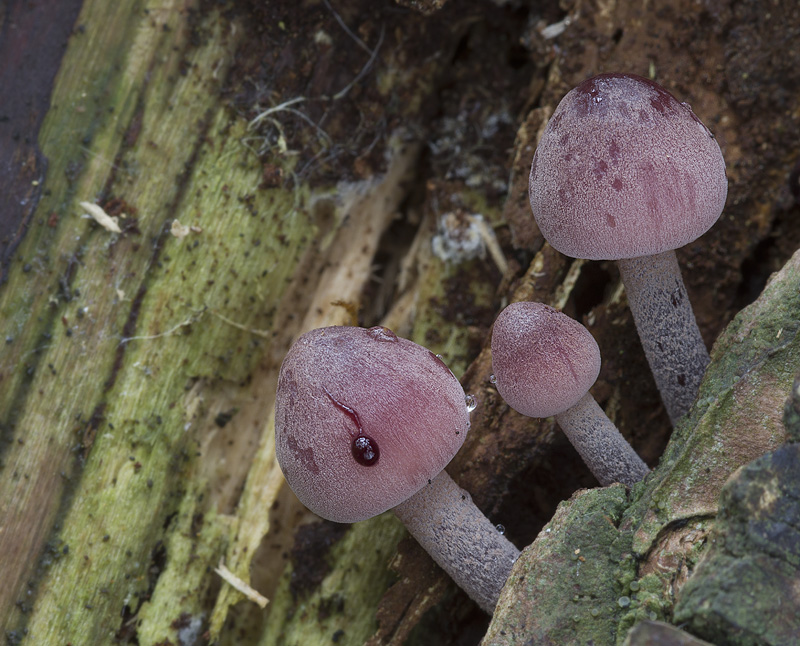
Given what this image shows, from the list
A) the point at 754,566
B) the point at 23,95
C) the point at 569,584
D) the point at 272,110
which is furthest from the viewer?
the point at 272,110

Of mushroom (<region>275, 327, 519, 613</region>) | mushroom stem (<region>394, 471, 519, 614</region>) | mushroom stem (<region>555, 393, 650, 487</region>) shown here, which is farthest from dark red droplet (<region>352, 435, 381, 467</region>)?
mushroom stem (<region>555, 393, 650, 487</region>)

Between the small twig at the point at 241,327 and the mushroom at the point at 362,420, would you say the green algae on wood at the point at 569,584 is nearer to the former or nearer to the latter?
the mushroom at the point at 362,420

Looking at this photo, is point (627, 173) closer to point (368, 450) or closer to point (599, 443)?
point (599, 443)

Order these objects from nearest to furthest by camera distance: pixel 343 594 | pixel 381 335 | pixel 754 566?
pixel 754 566, pixel 381 335, pixel 343 594

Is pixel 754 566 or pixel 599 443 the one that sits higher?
pixel 754 566

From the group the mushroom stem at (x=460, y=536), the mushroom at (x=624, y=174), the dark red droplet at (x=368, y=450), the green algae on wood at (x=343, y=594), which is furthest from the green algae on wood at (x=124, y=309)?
the mushroom at (x=624, y=174)

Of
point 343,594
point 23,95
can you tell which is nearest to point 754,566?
point 343,594

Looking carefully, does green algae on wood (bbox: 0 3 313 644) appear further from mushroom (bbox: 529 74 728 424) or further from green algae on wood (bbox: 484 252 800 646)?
green algae on wood (bbox: 484 252 800 646)
